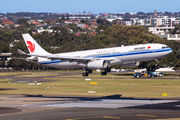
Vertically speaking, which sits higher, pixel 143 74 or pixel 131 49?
pixel 131 49

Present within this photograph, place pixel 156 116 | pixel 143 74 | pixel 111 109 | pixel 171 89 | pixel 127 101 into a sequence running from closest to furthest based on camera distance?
pixel 156 116, pixel 111 109, pixel 127 101, pixel 171 89, pixel 143 74

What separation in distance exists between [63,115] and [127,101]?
21456mm

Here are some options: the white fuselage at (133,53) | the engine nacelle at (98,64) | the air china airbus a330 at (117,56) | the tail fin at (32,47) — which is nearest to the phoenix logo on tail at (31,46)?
the tail fin at (32,47)

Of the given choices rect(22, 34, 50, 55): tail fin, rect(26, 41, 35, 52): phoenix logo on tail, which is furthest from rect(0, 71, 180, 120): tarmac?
rect(26, 41, 35, 52): phoenix logo on tail

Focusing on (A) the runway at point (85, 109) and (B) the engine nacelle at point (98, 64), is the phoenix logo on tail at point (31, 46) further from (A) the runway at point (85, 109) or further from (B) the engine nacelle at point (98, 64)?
(B) the engine nacelle at point (98, 64)

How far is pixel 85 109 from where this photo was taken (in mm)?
65625

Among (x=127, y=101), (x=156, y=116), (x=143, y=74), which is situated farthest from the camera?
(x=143, y=74)

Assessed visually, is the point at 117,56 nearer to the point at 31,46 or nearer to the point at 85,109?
the point at 85,109

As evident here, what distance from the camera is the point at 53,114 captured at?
200 ft

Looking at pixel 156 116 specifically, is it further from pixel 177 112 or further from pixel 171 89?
pixel 171 89

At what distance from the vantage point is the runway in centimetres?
5816

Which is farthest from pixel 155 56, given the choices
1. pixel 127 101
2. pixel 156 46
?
pixel 127 101

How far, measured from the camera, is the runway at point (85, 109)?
191 feet

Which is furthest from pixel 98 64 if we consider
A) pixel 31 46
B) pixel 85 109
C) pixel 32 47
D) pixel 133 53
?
pixel 31 46
